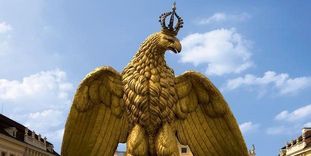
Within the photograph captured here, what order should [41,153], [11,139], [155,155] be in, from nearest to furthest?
1. [155,155]
2. [11,139]
3. [41,153]

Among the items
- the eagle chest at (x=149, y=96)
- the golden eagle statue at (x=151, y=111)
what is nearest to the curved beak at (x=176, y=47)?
the golden eagle statue at (x=151, y=111)

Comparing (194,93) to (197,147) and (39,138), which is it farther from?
(39,138)

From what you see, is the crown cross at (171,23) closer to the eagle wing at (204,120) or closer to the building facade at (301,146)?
the eagle wing at (204,120)

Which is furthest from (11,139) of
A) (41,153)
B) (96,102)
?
(96,102)

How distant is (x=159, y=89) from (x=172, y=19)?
116cm

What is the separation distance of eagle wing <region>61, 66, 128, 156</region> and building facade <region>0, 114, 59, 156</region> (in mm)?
26274

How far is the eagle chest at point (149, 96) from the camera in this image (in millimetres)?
7836

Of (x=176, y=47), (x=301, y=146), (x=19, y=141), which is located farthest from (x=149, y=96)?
(x=301, y=146)

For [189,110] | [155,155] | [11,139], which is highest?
[11,139]

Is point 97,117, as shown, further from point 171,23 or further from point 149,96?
point 171,23

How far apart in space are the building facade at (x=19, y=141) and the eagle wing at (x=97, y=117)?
26.3 meters

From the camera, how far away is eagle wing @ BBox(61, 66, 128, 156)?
8016 millimetres

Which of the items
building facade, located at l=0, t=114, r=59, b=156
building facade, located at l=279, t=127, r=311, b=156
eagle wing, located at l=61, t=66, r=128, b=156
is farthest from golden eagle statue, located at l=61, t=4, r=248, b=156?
building facade, located at l=279, t=127, r=311, b=156

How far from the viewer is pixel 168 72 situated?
820 centimetres
